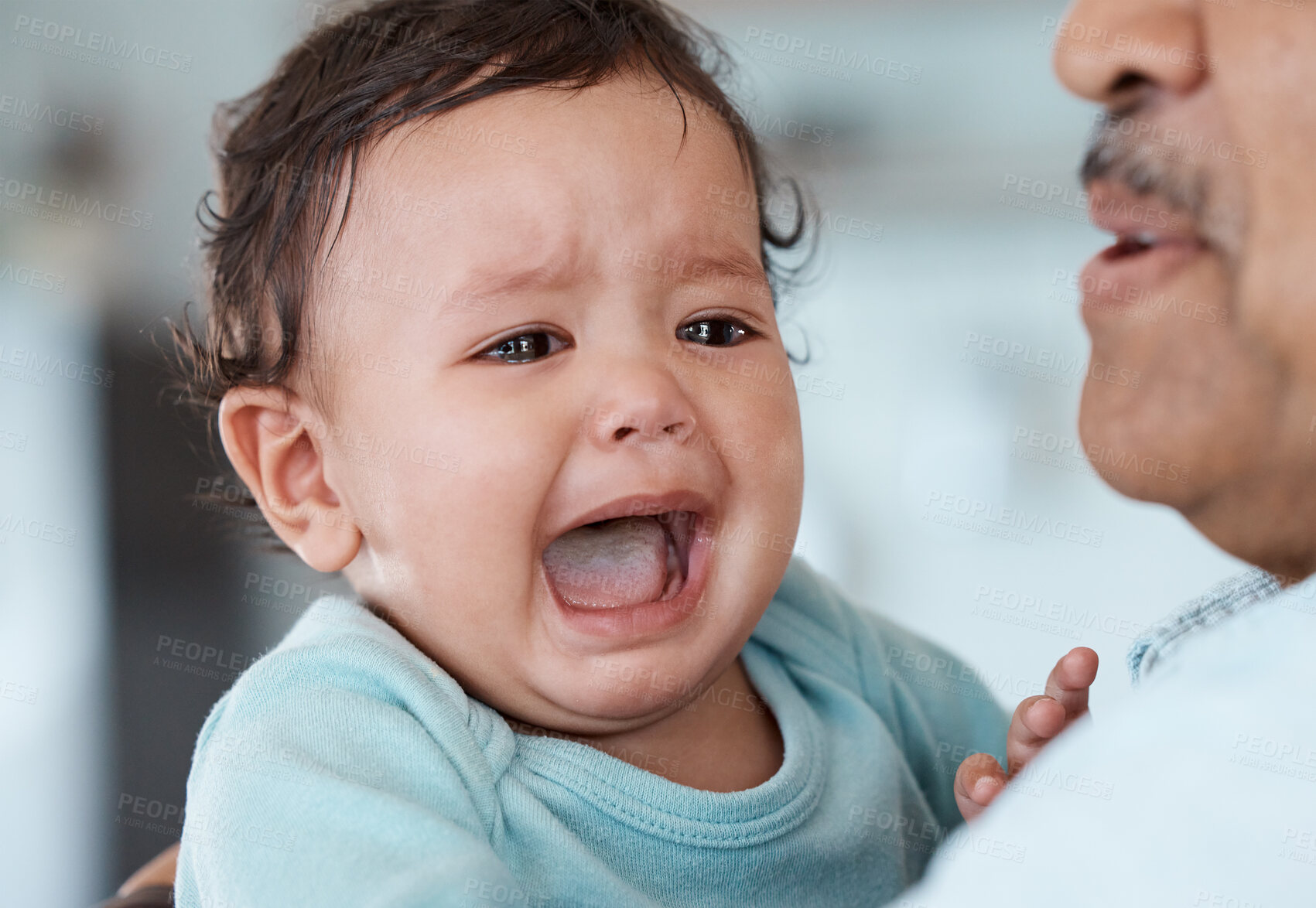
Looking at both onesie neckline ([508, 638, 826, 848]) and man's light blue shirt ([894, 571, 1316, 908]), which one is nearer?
man's light blue shirt ([894, 571, 1316, 908])

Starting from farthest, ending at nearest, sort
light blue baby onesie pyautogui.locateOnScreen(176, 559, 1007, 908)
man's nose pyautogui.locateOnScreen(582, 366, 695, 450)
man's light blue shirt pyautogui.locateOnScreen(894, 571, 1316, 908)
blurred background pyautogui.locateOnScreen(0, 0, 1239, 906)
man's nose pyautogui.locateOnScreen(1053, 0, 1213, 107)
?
blurred background pyautogui.locateOnScreen(0, 0, 1239, 906), man's nose pyautogui.locateOnScreen(582, 366, 695, 450), light blue baby onesie pyautogui.locateOnScreen(176, 559, 1007, 908), man's nose pyautogui.locateOnScreen(1053, 0, 1213, 107), man's light blue shirt pyautogui.locateOnScreen(894, 571, 1316, 908)

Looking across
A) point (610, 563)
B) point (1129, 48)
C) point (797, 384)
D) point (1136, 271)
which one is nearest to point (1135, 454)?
point (1136, 271)

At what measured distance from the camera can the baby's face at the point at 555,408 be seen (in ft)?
2.65

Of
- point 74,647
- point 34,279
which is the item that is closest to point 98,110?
point 34,279

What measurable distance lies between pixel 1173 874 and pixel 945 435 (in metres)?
2.46

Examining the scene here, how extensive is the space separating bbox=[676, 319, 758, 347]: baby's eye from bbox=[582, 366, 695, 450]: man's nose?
0.09 metres

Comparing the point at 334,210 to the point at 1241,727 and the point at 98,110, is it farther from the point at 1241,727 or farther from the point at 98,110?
the point at 98,110

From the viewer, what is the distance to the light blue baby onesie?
667 millimetres

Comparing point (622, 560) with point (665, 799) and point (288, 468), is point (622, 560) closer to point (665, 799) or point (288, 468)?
point (665, 799)

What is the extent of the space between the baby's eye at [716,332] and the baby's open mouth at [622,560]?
0.50 feet

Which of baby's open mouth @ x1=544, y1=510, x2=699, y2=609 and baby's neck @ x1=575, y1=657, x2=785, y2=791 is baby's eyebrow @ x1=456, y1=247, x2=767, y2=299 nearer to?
baby's open mouth @ x1=544, y1=510, x2=699, y2=609

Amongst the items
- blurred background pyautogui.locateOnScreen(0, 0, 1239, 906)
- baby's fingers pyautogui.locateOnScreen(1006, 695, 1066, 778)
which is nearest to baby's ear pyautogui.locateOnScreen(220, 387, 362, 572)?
blurred background pyautogui.locateOnScreen(0, 0, 1239, 906)

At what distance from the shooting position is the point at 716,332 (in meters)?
0.93

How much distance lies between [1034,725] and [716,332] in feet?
1.39
